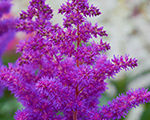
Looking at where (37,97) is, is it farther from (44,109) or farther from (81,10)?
(81,10)

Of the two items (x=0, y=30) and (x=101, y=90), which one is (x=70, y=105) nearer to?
(x=101, y=90)

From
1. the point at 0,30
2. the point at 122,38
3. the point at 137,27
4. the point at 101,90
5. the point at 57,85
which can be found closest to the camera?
the point at 57,85

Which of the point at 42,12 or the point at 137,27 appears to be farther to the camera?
the point at 137,27

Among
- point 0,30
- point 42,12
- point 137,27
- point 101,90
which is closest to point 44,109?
point 101,90

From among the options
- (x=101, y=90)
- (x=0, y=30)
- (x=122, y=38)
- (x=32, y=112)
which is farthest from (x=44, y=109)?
(x=122, y=38)

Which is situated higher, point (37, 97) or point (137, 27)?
point (137, 27)

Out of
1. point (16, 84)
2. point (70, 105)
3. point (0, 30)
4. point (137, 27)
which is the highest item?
point (137, 27)

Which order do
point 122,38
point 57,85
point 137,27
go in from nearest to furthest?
point 57,85
point 122,38
point 137,27
